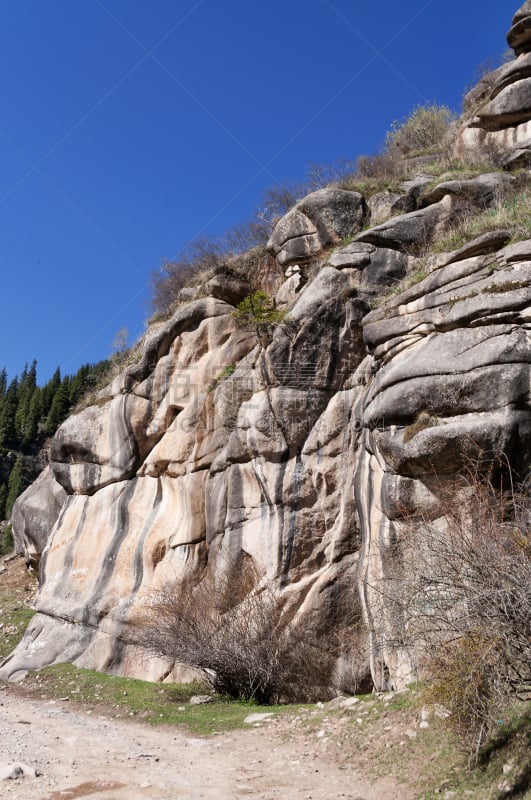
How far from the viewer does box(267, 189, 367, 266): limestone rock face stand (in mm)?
19484

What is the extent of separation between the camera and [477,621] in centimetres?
705

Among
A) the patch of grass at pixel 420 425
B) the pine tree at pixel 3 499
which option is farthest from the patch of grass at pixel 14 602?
the pine tree at pixel 3 499

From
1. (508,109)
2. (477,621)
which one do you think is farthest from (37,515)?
(508,109)

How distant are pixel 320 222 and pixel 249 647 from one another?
12.5 metres

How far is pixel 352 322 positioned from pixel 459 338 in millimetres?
4397

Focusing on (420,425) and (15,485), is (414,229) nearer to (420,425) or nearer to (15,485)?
(420,425)

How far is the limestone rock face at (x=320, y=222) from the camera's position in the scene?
1948 cm

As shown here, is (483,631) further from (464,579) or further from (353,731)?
(353,731)

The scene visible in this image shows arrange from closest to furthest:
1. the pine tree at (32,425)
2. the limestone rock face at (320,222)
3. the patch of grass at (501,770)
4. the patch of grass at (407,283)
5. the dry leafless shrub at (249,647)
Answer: the patch of grass at (501,770) → the dry leafless shrub at (249,647) → the patch of grass at (407,283) → the limestone rock face at (320,222) → the pine tree at (32,425)

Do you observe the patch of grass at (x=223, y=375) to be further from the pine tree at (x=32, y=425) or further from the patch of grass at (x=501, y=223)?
the pine tree at (x=32, y=425)

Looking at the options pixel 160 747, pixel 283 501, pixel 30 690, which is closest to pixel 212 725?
pixel 160 747

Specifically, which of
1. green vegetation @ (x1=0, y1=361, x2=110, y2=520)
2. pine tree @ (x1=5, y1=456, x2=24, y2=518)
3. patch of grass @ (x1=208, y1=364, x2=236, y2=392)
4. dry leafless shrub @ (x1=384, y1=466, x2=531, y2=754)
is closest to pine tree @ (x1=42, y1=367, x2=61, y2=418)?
green vegetation @ (x1=0, y1=361, x2=110, y2=520)

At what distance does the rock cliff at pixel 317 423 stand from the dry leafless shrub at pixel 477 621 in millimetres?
1578

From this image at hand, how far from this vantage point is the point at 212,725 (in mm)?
11781
